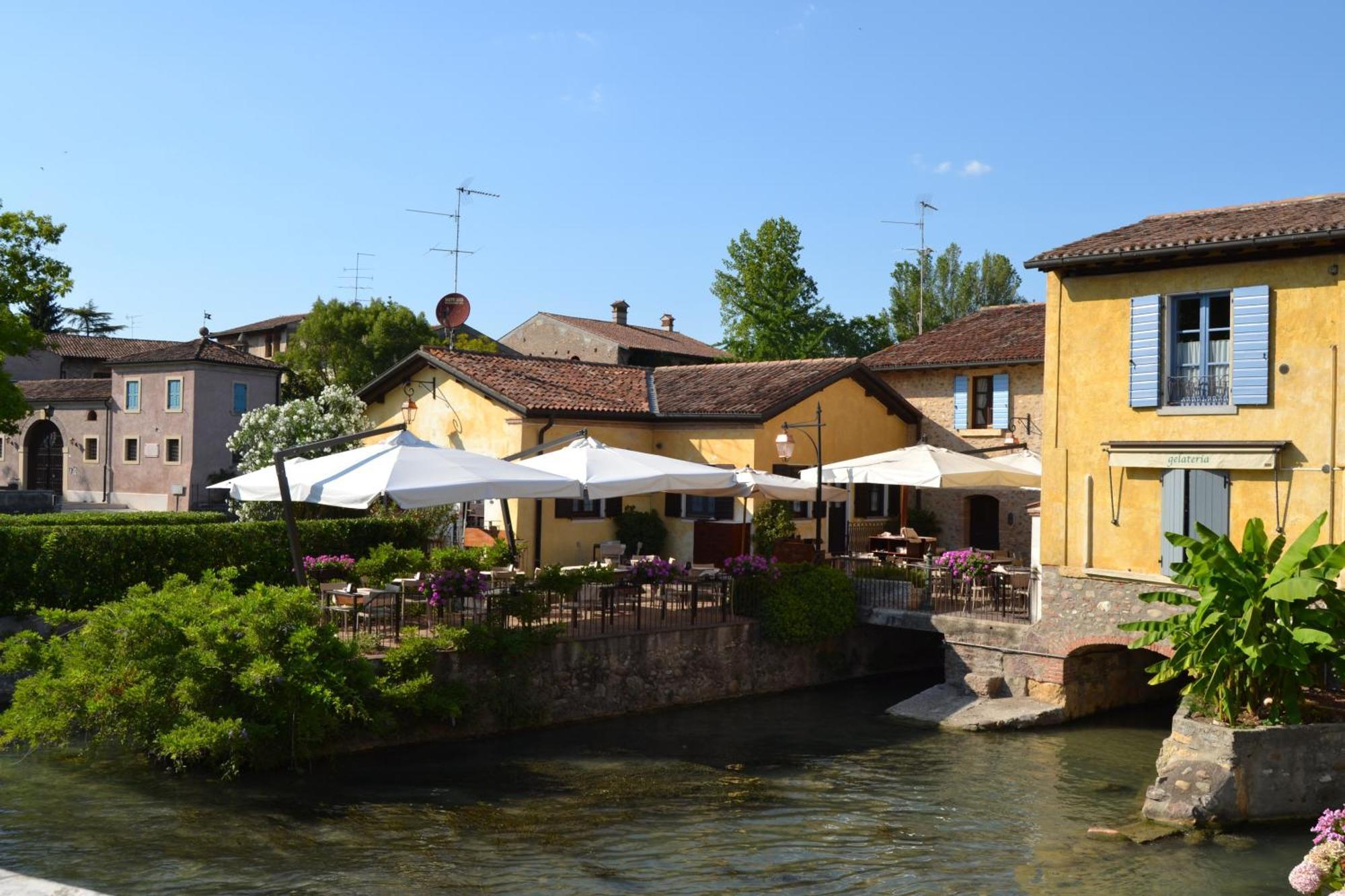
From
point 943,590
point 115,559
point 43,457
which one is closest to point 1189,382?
point 943,590

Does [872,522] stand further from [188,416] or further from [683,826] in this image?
[188,416]

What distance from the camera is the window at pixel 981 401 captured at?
91.2 feet

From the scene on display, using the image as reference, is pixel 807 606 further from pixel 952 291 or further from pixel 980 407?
pixel 952 291

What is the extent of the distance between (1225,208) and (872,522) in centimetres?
1079

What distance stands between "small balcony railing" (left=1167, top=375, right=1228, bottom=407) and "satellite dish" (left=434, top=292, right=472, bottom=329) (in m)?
19.1

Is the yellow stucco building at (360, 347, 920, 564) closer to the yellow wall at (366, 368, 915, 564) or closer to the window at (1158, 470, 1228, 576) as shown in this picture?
the yellow wall at (366, 368, 915, 564)

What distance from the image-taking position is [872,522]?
27.3 m

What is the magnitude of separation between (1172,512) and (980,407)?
439 inches

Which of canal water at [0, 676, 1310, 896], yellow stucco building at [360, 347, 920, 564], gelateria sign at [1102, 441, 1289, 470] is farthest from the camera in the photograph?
yellow stucco building at [360, 347, 920, 564]

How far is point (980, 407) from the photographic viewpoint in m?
28.0

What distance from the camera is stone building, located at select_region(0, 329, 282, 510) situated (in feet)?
129

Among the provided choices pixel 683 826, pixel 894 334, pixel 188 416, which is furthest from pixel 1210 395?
pixel 894 334

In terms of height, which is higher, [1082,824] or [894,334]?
[894,334]

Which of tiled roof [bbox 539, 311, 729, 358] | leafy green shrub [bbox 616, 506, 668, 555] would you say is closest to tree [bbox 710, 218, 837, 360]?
tiled roof [bbox 539, 311, 729, 358]
